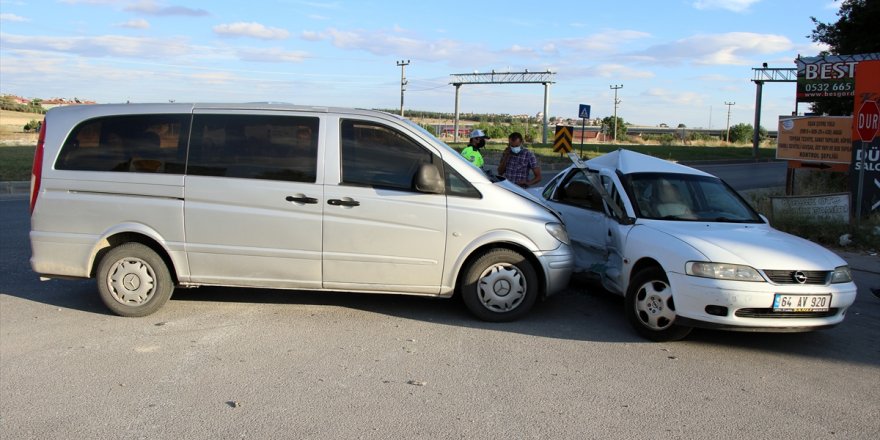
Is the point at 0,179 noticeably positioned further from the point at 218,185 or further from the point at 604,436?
the point at 604,436

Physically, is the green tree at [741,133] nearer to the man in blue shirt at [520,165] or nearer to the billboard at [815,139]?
the billboard at [815,139]

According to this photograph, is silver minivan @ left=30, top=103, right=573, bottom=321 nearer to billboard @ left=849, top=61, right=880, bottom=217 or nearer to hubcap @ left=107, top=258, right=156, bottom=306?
hubcap @ left=107, top=258, right=156, bottom=306

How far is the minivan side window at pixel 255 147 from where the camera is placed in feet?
18.8

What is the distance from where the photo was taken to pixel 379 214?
569 cm

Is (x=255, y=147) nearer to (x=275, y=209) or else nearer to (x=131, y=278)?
(x=275, y=209)

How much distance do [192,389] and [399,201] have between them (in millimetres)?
2228

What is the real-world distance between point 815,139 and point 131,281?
14.4m

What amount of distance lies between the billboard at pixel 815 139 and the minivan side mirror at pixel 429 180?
1173 centimetres

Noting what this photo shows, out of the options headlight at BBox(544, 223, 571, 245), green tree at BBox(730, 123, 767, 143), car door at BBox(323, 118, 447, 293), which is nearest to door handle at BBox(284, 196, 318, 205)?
car door at BBox(323, 118, 447, 293)

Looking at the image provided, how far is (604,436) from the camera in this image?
3760mm

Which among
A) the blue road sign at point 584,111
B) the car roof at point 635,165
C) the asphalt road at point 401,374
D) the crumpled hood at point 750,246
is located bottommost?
the asphalt road at point 401,374

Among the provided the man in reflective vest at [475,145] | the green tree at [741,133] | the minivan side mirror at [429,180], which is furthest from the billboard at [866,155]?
the green tree at [741,133]

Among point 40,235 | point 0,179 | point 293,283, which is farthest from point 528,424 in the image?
point 0,179

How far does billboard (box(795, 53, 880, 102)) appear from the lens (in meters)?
18.6
